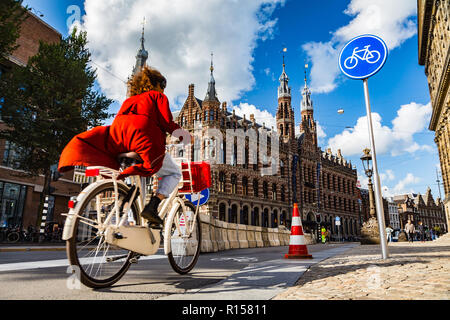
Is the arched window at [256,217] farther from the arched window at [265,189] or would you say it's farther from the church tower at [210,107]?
the church tower at [210,107]

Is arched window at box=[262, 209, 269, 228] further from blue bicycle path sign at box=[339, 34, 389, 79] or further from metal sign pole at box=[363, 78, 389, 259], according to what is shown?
blue bicycle path sign at box=[339, 34, 389, 79]

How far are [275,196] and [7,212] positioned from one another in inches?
1124

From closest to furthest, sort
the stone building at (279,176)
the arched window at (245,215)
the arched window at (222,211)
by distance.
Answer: the arched window at (222,211) < the stone building at (279,176) < the arched window at (245,215)

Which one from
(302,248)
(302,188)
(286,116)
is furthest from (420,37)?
(302,248)

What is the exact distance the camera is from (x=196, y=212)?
3754mm

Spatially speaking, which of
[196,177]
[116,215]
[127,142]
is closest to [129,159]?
[127,142]

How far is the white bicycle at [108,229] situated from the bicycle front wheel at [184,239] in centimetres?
34

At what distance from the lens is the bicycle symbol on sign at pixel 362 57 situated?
537 cm

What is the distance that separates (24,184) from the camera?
2083 cm

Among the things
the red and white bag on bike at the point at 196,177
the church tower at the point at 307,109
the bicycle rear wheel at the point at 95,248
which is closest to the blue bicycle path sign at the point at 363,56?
the red and white bag on bike at the point at 196,177

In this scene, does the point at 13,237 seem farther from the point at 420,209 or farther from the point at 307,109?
the point at 420,209

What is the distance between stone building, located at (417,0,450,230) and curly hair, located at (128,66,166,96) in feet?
71.0

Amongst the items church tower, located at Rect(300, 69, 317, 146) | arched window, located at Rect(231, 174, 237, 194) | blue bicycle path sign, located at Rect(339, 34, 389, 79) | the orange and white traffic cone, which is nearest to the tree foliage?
the orange and white traffic cone
